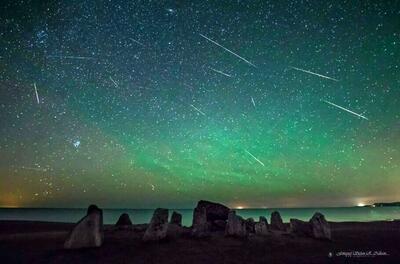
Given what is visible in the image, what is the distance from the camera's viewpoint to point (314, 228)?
15.5 meters

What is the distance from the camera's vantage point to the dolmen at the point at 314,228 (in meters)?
15.1

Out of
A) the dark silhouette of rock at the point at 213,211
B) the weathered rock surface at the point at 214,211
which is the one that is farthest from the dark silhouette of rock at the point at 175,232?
the weathered rock surface at the point at 214,211

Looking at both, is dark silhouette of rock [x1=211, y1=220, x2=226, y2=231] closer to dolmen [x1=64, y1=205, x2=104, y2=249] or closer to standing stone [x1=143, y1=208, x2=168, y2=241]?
standing stone [x1=143, y1=208, x2=168, y2=241]

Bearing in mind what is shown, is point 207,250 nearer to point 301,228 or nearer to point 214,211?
point 214,211

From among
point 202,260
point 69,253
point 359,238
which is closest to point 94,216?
point 69,253

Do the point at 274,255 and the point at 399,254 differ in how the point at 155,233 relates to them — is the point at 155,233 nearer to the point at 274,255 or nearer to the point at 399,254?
the point at 274,255

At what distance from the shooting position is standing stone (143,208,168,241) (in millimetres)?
13219

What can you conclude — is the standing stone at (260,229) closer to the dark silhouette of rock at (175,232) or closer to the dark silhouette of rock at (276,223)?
the dark silhouette of rock at (276,223)

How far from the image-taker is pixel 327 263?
977 centimetres

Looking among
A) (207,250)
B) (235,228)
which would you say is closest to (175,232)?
(235,228)

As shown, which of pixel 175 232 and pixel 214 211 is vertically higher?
pixel 214 211

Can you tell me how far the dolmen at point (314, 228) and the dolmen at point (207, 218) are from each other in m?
4.37

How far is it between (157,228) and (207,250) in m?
2.96

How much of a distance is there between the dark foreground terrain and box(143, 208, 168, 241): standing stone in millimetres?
493
